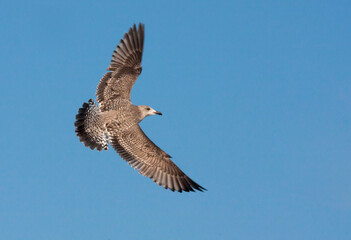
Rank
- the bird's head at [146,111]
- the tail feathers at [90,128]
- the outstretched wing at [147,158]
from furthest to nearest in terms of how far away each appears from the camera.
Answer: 1. the bird's head at [146,111]
2. the outstretched wing at [147,158]
3. the tail feathers at [90,128]

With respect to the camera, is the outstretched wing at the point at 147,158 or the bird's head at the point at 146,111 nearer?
the outstretched wing at the point at 147,158

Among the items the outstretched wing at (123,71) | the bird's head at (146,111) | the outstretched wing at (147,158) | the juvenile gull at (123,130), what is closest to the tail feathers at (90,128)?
the juvenile gull at (123,130)

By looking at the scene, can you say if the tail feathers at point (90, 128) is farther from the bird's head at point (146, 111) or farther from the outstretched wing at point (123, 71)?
the bird's head at point (146, 111)

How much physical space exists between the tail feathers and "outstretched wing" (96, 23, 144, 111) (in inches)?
17.1

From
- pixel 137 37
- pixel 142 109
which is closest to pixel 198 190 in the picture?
pixel 142 109

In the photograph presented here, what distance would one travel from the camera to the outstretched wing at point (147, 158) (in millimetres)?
14555

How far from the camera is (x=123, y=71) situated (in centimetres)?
1480

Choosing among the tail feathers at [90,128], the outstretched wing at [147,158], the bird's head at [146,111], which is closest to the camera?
the tail feathers at [90,128]

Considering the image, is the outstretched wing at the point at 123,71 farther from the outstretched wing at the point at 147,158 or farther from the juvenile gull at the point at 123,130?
the outstretched wing at the point at 147,158

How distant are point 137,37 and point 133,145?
3.37 metres

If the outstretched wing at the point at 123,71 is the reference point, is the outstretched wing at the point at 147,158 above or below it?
below

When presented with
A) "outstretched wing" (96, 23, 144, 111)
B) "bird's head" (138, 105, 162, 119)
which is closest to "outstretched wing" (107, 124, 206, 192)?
"bird's head" (138, 105, 162, 119)

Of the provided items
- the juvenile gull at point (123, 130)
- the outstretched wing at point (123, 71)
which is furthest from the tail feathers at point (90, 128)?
the outstretched wing at point (123, 71)

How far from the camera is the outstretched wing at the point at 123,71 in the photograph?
47.8 ft
